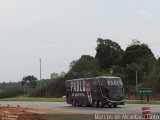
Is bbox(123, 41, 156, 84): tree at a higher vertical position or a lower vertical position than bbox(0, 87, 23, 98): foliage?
higher

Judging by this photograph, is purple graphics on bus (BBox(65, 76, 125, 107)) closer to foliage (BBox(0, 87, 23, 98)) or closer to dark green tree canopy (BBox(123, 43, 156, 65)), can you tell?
dark green tree canopy (BBox(123, 43, 156, 65))

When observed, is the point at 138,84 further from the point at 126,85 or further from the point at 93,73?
the point at 93,73

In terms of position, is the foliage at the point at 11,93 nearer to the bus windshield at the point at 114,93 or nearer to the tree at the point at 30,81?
the tree at the point at 30,81

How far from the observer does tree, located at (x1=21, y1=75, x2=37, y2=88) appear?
141m

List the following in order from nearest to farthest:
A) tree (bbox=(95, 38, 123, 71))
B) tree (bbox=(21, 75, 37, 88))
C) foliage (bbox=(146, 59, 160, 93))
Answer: foliage (bbox=(146, 59, 160, 93))
tree (bbox=(95, 38, 123, 71))
tree (bbox=(21, 75, 37, 88))

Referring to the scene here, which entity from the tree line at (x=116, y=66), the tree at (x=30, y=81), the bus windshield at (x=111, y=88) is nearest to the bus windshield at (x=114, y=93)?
the bus windshield at (x=111, y=88)

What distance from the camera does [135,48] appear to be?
104 m

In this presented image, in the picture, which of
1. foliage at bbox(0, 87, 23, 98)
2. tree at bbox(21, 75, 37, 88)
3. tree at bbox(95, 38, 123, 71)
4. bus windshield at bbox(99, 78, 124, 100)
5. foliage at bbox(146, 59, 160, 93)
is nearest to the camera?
bus windshield at bbox(99, 78, 124, 100)

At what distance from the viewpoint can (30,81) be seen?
144 meters

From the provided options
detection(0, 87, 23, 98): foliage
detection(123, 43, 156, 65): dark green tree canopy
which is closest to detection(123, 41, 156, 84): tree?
detection(123, 43, 156, 65): dark green tree canopy

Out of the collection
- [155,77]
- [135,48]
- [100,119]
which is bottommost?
[100,119]

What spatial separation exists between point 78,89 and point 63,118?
26.4m

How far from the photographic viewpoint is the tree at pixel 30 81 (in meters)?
141

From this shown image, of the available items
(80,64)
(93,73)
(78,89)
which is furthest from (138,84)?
(78,89)
